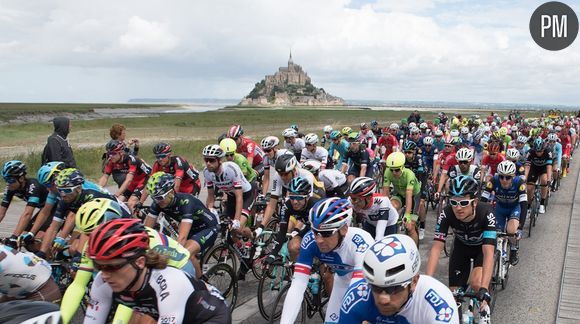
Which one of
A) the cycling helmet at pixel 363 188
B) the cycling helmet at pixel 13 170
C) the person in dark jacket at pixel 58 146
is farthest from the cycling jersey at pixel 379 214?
the person in dark jacket at pixel 58 146

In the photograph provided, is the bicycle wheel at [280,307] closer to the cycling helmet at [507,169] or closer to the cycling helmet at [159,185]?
the cycling helmet at [159,185]

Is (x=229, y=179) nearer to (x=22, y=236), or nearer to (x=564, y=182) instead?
(x=22, y=236)

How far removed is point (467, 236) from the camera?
543cm

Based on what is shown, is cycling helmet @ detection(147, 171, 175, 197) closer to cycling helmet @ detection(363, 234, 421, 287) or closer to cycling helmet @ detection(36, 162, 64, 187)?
cycling helmet @ detection(36, 162, 64, 187)

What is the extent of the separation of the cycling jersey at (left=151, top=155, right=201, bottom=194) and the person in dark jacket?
1513 millimetres

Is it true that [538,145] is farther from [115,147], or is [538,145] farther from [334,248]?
[115,147]

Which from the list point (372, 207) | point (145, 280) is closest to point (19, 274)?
point (145, 280)

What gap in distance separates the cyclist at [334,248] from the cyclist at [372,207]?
5.09 ft

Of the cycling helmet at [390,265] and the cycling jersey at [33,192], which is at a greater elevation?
the cycling helmet at [390,265]

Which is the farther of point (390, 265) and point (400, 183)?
point (400, 183)

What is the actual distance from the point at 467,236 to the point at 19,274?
176 inches

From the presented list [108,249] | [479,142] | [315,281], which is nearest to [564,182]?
[479,142]

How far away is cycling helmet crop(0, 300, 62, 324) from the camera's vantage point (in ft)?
6.22

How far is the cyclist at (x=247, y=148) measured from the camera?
10000mm
